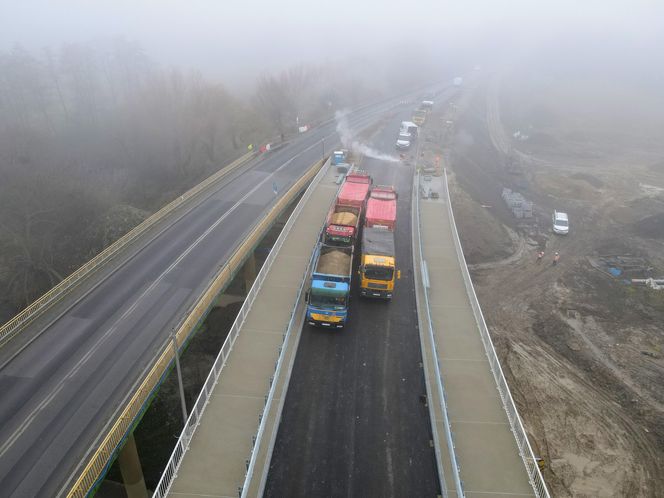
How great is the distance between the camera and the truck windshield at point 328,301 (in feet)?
80.9

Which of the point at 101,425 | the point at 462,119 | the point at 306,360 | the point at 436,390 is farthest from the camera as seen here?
the point at 462,119

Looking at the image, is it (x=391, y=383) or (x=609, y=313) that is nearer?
(x=391, y=383)

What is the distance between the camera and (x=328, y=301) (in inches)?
974

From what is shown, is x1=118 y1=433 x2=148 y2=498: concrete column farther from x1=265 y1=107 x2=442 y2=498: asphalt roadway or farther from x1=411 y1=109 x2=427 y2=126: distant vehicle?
x1=411 y1=109 x2=427 y2=126: distant vehicle

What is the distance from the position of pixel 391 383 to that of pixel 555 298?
2415 cm

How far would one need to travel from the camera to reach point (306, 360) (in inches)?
910

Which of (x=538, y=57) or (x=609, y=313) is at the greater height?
(x=538, y=57)

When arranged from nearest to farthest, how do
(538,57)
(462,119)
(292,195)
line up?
(292,195) → (462,119) → (538,57)

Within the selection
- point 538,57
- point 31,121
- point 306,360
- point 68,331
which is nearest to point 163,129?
point 31,121

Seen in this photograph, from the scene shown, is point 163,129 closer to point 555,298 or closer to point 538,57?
point 555,298

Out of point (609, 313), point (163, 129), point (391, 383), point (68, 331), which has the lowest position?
point (609, 313)

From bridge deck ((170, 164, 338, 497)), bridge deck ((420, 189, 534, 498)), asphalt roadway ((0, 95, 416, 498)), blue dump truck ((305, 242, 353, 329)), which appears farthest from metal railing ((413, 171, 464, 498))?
asphalt roadway ((0, 95, 416, 498))

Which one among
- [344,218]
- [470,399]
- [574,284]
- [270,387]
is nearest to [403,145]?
[574,284]

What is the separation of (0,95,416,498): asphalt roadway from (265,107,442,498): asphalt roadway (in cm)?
805
